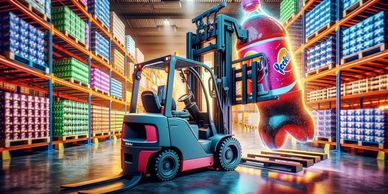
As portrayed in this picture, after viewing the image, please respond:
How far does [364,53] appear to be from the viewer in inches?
224

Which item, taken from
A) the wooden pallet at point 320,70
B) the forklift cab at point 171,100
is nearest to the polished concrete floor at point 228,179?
the forklift cab at point 171,100

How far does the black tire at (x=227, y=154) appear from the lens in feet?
12.9

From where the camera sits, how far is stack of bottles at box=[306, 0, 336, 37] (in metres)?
6.77

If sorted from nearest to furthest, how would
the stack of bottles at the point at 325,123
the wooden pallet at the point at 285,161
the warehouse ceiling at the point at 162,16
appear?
the wooden pallet at the point at 285,161 < the stack of bottles at the point at 325,123 < the warehouse ceiling at the point at 162,16

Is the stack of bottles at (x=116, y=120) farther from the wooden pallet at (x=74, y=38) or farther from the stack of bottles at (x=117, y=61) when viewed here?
the wooden pallet at (x=74, y=38)

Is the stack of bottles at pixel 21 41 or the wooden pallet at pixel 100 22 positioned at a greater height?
the wooden pallet at pixel 100 22

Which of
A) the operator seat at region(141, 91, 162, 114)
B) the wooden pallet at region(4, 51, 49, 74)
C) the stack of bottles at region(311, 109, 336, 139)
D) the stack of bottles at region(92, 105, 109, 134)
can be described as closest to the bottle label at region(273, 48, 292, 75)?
the stack of bottles at region(311, 109, 336, 139)

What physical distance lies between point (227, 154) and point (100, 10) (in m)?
7.08

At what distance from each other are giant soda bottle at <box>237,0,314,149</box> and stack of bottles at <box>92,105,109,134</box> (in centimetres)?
527

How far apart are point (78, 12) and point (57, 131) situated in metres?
3.63

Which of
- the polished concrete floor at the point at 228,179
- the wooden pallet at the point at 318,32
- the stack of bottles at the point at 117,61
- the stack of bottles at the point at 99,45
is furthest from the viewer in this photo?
the stack of bottles at the point at 117,61

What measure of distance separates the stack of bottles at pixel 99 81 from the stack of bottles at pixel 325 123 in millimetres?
6386

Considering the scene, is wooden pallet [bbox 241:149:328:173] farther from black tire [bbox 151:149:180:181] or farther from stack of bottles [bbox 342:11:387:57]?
stack of bottles [bbox 342:11:387:57]

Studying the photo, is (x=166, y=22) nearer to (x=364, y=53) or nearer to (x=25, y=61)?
(x=25, y=61)
